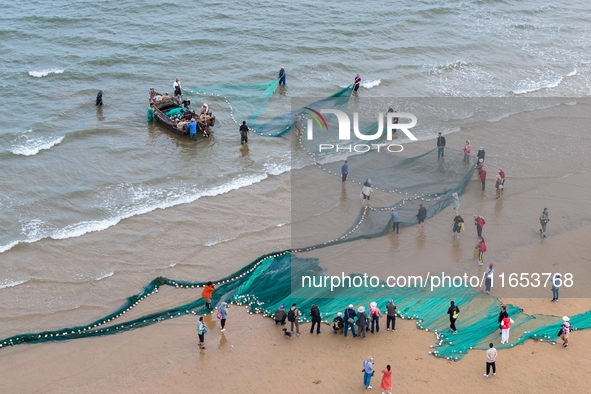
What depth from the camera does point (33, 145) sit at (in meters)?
29.5

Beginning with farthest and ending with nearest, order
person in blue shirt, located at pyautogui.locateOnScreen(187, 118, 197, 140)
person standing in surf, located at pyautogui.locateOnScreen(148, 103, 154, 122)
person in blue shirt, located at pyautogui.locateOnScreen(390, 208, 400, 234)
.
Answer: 1. person standing in surf, located at pyautogui.locateOnScreen(148, 103, 154, 122)
2. person in blue shirt, located at pyautogui.locateOnScreen(187, 118, 197, 140)
3. person in blue shirt, located at pyautogui.locateOnScreen(390, 208, 400, 234)

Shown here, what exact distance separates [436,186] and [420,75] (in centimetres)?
1445

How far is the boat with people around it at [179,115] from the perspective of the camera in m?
30.4

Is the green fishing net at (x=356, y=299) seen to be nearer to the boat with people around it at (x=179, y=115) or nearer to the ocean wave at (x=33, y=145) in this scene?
the boat with people around it at (x=179, y=115)

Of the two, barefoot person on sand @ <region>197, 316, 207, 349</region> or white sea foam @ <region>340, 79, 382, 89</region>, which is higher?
white sea foam @ <region>340, 79, 382, 89</region>

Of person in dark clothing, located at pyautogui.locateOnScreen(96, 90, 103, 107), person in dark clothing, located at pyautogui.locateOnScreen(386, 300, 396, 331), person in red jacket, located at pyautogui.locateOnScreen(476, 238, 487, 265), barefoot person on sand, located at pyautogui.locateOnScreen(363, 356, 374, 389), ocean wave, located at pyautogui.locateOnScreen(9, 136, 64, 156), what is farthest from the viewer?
person in dark clothing, located at pyautogui.locateOnScreen(96, 90, 103, 107)

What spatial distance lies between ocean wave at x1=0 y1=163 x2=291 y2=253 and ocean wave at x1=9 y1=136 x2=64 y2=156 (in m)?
5.74

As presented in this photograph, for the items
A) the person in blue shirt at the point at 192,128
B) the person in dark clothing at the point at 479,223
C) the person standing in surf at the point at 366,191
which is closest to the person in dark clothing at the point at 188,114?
the person in blue shirt at the point at 192,128

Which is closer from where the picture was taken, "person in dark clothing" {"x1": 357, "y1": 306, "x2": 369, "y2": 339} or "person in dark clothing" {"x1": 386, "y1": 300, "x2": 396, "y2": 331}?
"person in dark clothing" {"x1": 357, "y1": 306, "x2": 369, "y2": 339}

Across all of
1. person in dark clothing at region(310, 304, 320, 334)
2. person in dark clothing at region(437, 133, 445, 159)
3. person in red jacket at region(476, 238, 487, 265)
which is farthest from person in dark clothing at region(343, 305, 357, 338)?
person in dark clothing at region(437, 133, 445, 159)

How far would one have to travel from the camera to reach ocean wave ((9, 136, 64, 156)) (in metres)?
28.8

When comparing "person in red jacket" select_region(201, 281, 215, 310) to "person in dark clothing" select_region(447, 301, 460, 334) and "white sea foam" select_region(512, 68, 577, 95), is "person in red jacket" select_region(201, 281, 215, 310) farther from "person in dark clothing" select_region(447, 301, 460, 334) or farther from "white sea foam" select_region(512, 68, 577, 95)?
"white sea foam" select_region(512, 68, 577, 95)

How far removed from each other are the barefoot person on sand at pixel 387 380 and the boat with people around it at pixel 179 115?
676 inches

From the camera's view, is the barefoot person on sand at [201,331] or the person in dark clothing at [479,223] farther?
the person in dark clothing at [479,223]
